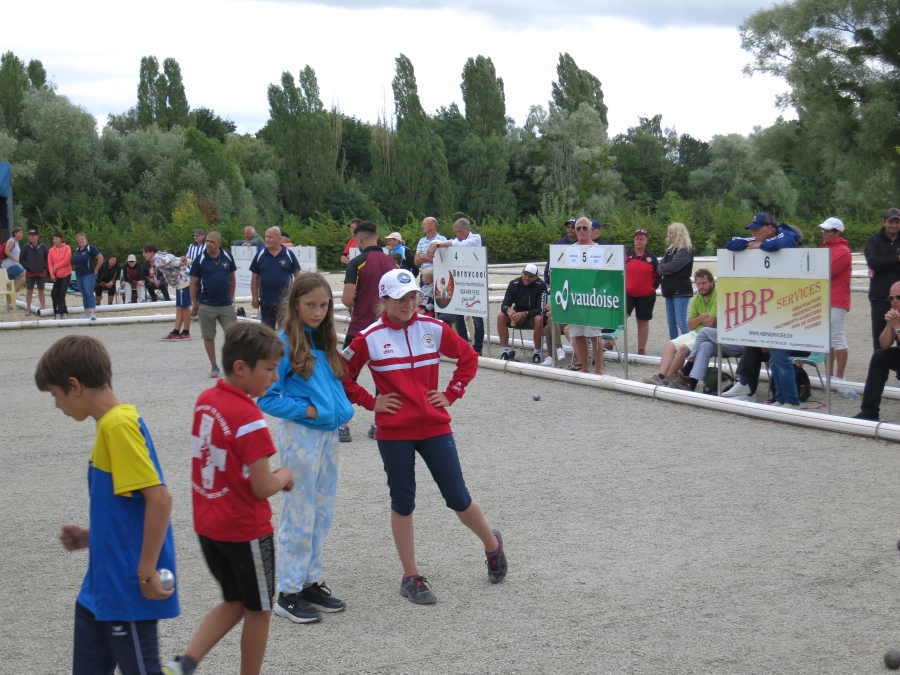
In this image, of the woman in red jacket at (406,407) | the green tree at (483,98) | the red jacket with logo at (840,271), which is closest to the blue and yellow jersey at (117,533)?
the woman in red jacket at (406,407)

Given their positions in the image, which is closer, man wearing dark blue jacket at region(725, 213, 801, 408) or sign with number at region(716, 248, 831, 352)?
sign with number at region(716, 248, 831, 352)

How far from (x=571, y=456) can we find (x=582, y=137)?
64.5 meters

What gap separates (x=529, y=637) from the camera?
14.8 ft

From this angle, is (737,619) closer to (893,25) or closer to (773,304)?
(773,304)

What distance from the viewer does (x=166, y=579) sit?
313cm

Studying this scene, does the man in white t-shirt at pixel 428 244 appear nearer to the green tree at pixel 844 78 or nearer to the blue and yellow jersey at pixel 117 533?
the blue and yellow jersey at pixel 117 533

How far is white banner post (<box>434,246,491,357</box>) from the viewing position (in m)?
14.2

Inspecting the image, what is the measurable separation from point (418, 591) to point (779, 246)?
6.50 metres

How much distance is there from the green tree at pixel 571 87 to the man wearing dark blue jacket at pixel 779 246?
7724cm

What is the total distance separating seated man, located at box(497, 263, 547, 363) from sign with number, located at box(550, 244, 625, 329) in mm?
1237

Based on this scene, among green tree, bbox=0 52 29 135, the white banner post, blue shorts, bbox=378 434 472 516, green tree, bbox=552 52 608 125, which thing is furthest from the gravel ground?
green tree, bbox=552 52 608 125

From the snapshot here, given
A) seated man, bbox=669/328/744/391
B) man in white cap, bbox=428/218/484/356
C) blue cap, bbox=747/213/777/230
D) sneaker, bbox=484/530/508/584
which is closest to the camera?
sneaker, bbox=484/530/508/584

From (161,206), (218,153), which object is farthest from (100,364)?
(218,153)

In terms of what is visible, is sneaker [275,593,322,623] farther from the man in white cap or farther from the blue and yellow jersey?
the man in white cap
